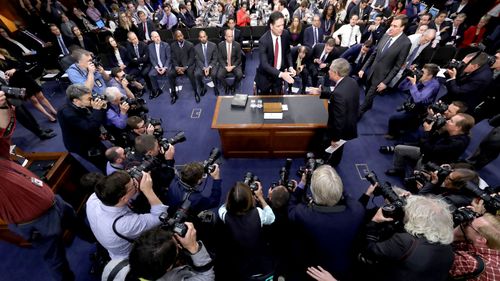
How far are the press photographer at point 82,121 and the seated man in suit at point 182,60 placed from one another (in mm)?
2729

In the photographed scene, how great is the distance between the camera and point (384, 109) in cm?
523

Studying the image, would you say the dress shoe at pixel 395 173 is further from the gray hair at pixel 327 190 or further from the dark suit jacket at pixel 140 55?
the dark suit jacket at pixel 140 55

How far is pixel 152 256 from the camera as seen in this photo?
136 centimetres

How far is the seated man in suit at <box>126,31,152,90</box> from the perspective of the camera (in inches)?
226

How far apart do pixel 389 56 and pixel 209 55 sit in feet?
12.2

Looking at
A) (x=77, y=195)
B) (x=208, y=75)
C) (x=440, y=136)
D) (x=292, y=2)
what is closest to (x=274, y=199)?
(x=440, y=136)

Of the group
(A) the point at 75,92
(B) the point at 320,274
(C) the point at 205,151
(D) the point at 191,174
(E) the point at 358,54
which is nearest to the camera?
(B) the point at 320,274

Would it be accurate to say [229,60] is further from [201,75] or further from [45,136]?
[45,136]

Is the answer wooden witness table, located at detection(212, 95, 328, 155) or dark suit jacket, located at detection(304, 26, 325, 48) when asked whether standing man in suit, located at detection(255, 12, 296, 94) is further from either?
dark suit jacket, located at detection(304, 26, 325, 48)

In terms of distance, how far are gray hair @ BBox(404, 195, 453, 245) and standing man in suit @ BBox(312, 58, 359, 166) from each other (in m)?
1.60

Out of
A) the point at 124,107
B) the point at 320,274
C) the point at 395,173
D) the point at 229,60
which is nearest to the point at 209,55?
the point at 229,60

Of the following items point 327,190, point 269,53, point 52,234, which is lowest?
point 52,234

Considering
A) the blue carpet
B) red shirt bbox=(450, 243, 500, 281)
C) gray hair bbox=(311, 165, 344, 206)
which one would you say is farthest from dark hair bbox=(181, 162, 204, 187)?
red shirt bbox=(450, 243, 500, 281)

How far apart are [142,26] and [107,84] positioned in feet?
11.4
